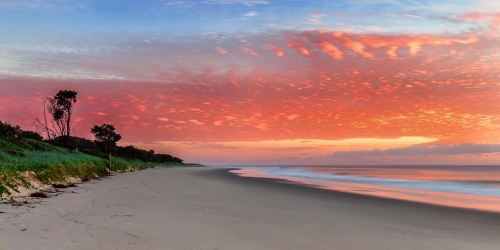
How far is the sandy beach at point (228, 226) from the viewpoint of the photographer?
7.42m

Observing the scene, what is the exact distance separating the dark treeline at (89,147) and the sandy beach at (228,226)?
37.8m

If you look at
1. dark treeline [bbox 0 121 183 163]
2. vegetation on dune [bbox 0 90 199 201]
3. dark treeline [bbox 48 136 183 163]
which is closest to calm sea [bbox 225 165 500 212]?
vegetation on dune [bbox 0 90 199 201]

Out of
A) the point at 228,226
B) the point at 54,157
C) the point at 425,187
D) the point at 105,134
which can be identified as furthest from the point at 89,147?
the point at 228,226

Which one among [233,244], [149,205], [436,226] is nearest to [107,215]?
[149,205]

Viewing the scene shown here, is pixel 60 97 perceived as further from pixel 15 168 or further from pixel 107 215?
pixel 107 215

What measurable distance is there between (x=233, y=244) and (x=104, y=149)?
103 metres

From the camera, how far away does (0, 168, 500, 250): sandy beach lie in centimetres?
742

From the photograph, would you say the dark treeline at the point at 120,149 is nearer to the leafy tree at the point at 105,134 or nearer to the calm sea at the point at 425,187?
the leafy tree at the point at 105,134

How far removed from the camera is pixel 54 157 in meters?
26.0

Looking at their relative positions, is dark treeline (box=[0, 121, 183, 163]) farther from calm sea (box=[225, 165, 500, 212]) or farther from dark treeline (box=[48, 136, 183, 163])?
calm sea (box=[225, 165, 500, 212])

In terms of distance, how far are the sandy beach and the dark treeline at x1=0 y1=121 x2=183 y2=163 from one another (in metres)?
37.8

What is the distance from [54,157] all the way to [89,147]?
2771 inches

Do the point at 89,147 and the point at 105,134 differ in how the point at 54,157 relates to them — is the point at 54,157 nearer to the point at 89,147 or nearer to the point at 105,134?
the point at 89,147

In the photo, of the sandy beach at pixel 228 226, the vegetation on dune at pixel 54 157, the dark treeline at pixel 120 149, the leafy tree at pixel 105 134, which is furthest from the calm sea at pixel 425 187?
the leafy tree at pixel 105 134
